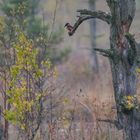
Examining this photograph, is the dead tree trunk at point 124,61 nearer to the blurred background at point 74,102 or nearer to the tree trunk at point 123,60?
the tree trunk at point 123,60

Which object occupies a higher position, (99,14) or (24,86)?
(99,14)

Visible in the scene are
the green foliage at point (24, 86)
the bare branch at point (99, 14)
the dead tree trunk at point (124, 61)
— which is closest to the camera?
the dead tree trunk at point (124, 61)

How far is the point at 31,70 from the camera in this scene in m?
8.26

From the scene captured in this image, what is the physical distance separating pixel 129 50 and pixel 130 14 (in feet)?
1.50

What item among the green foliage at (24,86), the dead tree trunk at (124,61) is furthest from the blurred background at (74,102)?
the green foliage at (24,86)

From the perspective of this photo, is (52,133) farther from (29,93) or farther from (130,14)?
(130,14)

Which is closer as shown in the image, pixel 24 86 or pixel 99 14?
pixel 99 14

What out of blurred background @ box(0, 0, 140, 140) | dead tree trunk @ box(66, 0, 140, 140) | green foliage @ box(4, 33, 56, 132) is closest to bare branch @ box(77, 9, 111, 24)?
dead tree trunk @ box(66, 0, 140, 140)

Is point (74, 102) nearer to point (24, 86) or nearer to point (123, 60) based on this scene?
point (24, 86)

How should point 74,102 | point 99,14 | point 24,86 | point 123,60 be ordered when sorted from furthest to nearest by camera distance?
point 74,102, point 24,86, point 99,14, point 123,60

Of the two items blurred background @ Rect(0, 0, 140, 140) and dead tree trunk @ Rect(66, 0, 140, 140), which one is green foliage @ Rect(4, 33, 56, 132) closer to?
blurred background @ Rect(0, 0, 140, 140)

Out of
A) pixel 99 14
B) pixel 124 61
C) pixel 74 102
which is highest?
pixel 99 14

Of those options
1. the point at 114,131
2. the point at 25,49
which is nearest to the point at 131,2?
the point at 25,49

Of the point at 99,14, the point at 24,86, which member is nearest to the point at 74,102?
the point at 24,86
